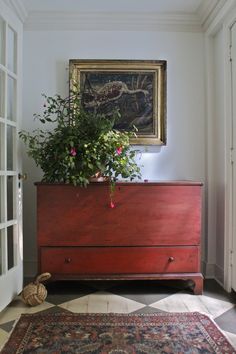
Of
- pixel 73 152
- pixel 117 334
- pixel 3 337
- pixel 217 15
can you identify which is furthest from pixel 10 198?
pixel 217 15

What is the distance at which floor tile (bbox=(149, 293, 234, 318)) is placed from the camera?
224cm

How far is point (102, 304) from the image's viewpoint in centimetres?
234

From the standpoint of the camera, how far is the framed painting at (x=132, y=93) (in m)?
2.96

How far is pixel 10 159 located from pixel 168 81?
5.37 feet

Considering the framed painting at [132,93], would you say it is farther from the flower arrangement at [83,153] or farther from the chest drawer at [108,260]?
the chest drawer at [108,260]

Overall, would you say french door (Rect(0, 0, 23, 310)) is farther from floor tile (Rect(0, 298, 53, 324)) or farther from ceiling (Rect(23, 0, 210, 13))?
ceiling (Rect(23, 0, 210, 13))

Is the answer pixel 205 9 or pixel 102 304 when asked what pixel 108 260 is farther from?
pixel 205 9

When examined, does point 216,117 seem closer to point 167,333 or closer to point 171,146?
point 171,146

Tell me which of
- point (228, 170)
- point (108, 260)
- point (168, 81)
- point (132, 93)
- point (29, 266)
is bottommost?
point (29, 266)

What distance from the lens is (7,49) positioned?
2.37 m

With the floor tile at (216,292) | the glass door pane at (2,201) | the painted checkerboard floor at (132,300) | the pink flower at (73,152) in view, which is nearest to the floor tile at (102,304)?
the painted checkerboard floor at (132,300)

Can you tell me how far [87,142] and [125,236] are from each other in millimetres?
799

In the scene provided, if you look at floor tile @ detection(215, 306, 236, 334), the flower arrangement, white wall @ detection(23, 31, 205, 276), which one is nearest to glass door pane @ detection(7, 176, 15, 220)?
the flower arrangement

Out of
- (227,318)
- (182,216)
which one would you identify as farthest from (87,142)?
(227,318)
